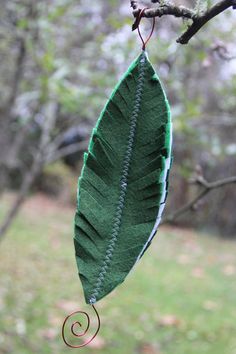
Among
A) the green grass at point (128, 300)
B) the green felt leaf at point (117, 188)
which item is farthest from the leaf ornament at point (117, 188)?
the green grass at point (128, 300)

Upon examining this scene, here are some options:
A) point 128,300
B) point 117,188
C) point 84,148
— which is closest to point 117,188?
point 117,188

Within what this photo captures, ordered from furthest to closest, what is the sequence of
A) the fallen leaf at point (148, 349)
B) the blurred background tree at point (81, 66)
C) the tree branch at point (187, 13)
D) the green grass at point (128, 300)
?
the green grass at point (128, 300)
the fallen leaf at point (148, 349)
the blurred background tree at point (81, 66)
the tree branch at point (187, 13)

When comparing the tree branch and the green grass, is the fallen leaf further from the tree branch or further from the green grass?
the tree branch

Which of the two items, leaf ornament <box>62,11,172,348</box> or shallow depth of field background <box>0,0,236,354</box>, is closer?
leaf ornament <box>62,11,172,348</box>

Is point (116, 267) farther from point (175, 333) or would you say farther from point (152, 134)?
point (175, 333)

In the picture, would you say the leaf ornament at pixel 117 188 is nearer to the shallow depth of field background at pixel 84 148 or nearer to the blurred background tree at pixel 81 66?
the blurred background tree at pixel 81 66

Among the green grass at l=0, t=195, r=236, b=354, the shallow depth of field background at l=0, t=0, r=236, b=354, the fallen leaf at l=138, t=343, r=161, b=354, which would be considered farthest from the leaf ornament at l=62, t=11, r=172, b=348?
the fallen leaf at l=138, t=343, r=161, b=354
